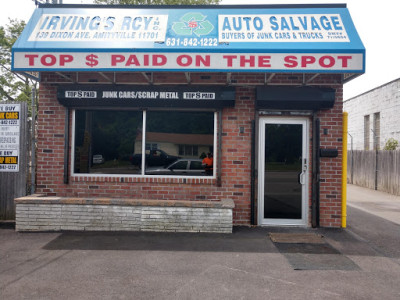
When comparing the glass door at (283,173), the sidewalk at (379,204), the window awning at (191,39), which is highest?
the window awning at (191,39)

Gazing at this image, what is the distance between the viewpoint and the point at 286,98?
22.9ft

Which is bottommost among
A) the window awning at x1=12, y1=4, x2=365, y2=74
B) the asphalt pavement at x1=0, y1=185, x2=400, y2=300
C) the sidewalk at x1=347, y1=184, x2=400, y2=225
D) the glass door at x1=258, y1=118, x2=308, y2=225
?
the asphalt pavement at x1=0, y1=185, x2=400, y2=300

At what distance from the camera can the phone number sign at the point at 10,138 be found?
7293mm

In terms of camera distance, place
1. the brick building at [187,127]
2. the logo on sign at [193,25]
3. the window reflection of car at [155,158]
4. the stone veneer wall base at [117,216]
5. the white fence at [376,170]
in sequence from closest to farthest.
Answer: the stone veneer wall base at [117,216] < the brick building at [187,127] < the logo on sign at [193,25] < the window reflection of car at [155,158] < the white fence at [376,170]

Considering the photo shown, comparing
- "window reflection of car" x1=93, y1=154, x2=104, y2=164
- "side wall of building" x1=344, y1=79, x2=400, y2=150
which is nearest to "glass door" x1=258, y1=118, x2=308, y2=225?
"window reflection of car" x1=93, y1=154, x2=104, y2=164

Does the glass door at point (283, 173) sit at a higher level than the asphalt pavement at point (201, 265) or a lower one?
higher

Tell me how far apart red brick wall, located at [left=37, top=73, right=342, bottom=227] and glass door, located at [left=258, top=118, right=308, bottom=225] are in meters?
0.38

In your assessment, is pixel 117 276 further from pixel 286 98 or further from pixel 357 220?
pixel 357 220

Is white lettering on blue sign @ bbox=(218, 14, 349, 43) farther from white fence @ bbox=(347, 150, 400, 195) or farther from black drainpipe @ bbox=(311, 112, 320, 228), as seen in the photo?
white fence @ bbox=(347, 150, 400, 195)

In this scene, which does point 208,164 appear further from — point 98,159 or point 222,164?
point 98,159

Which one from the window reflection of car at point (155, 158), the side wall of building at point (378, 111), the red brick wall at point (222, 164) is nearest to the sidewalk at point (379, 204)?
the red brick wall at point (222, 164)

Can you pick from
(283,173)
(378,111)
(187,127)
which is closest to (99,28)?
(187,127)

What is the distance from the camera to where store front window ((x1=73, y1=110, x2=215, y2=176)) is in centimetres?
739

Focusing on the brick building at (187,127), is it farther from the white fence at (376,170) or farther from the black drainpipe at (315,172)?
the white fence at (376,170)
